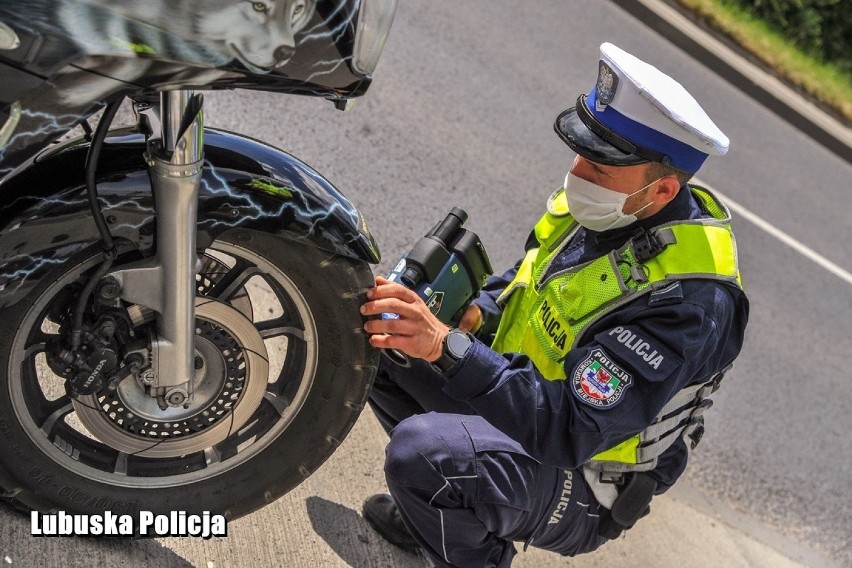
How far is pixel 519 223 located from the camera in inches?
195

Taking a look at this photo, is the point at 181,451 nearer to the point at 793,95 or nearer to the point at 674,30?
the point at 674,30

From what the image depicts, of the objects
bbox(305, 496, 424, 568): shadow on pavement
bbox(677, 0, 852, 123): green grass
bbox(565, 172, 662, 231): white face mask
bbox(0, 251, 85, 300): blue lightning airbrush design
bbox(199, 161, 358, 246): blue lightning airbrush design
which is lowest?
bbox(305, 496, 424, 568): shadow on pavement

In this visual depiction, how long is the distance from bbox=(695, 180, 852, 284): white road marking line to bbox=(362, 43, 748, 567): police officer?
Answer: 3896 mm

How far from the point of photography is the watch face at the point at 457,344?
228 centimetres

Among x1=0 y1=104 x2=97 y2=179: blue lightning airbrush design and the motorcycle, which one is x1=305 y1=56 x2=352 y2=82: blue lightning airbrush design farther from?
x1=0 y1=104 x2=97 y2=179: blue lightning airbrush design

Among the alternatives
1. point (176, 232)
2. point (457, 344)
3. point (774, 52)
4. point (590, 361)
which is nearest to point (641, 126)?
point (590, 361)

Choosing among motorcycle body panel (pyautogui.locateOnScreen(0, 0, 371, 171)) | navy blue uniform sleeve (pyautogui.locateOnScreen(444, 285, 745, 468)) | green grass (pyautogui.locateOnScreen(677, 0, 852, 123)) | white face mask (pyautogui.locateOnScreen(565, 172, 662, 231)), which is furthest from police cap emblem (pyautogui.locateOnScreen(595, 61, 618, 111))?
green grass (pyautogui.locateOnScreen(677, 0, 852, 123))

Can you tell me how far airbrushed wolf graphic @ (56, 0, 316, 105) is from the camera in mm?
1548

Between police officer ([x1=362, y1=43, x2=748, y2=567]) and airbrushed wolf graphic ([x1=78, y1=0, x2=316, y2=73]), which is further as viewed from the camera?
police officer ([x1=362, y1=43, x2=748, y2=567])

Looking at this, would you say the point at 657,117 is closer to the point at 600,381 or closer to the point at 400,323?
the point at 600,381

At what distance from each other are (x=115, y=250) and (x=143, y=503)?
2.09ft

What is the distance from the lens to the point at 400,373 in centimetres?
281

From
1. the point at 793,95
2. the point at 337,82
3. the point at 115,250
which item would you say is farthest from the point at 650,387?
the point at 793,95

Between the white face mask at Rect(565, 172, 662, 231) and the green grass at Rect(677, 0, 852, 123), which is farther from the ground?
the white face mask at Rect(565, 172, 662, 231)
